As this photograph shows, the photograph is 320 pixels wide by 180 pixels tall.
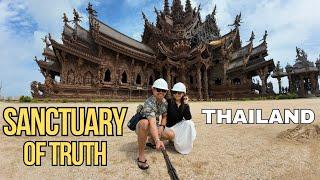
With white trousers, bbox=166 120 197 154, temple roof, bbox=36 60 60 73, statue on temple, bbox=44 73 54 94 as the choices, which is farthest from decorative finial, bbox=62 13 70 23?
white trousers, bbox=166 120 197 154

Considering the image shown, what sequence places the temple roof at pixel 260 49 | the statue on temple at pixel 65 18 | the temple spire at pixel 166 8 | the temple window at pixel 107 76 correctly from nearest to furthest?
1. the temple window at pixel 107 76
2. the statue on temple at pixel 65 18
3. the temple roof at pixel 260 49
4. the temple spire at pixel 166 8

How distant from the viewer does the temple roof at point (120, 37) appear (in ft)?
93.1

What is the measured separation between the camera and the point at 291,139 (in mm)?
6195

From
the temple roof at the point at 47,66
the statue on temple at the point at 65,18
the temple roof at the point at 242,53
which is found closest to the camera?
the temple roof at the point at 47,66

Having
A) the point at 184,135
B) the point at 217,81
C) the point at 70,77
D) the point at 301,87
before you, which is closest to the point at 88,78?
the point at 70,77

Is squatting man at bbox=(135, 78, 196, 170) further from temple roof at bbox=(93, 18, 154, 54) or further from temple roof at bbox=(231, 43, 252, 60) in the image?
temple roof at bbox=(231, 43, 252, 60)

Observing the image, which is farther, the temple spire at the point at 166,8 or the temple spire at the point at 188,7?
the temple spire at the point at 166,8

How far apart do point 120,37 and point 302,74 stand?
2023 centimetres

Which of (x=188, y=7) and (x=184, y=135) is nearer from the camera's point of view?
(x=184, y=135)

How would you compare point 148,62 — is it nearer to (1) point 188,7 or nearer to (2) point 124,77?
(2) point 124,77

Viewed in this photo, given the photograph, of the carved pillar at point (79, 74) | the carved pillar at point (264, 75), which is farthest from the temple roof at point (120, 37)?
the carved pillar at point (264, 75)

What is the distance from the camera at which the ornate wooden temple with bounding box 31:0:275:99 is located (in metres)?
24.1

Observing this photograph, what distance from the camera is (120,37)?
30.6 meters

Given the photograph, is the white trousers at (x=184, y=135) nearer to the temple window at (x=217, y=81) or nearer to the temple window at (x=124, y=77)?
the temple window at (x=124, y=77)
